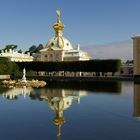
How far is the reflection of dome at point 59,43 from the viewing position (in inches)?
2344

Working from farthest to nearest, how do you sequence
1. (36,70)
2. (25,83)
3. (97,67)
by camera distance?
(36,70)
(97,67)
(25,83)

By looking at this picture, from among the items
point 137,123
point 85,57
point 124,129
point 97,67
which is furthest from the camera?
point 85,57

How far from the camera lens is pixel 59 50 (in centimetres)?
5909

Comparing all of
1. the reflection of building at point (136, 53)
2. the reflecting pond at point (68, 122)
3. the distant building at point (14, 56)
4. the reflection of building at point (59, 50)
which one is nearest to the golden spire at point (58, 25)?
the reflection of building at point (59, 50)

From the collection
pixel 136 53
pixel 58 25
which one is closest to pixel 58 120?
pixel 136 53

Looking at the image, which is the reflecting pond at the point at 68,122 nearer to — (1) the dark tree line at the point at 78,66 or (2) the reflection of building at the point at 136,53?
(2) the reflection of building at the point at 136,53

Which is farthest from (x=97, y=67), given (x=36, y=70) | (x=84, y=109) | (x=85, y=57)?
(x=84, y=109)

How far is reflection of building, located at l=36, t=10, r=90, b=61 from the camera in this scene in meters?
58.0

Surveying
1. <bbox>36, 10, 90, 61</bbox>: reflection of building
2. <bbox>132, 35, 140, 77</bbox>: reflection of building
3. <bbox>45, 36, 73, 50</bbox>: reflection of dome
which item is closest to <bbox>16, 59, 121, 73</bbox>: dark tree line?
<bbox>132, 35, 140, 77</bbox>: reflection of building

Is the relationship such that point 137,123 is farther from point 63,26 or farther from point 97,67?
point 63,26

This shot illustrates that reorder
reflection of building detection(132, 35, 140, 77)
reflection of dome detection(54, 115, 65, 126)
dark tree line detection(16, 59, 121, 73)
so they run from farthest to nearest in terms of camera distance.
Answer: dark tree line detection(16, 59, 121, 73), reflection of building detection(132, 35, 140, 77), reflection of dome detection(54, 115, 65, 126)

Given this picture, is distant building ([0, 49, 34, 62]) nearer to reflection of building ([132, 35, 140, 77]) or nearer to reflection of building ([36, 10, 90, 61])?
reflection of building ([36, 10, 90, 61])

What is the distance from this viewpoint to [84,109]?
39.5 ft

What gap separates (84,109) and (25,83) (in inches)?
659
